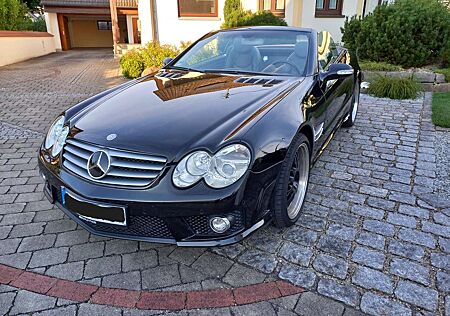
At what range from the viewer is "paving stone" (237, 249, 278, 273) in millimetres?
2293

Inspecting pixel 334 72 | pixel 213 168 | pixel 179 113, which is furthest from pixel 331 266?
pixel 334 72

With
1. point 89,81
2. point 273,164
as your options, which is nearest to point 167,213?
point 273,164

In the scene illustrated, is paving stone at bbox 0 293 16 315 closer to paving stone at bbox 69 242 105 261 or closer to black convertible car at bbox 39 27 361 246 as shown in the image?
paving stone at bbox 69 242 105 261

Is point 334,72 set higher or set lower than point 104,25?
lower

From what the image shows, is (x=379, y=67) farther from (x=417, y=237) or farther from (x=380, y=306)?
(x=380, y=306)

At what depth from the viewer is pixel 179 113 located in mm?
2389

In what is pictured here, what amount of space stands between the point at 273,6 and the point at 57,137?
1163 cm

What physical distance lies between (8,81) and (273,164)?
10.3 meters

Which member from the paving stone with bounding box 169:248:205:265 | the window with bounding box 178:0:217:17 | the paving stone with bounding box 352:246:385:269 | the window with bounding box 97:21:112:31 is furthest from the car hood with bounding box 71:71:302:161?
the window with bounding box 97:21:112:31

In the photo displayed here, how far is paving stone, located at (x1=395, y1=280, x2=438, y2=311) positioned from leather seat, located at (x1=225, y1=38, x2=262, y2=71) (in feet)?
7.26

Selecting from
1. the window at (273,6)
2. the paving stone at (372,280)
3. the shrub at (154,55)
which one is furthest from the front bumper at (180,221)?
the window at (273,6)

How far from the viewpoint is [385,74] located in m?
7.80

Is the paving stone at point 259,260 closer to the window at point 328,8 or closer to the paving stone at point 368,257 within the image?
the paving stone at point 368,257

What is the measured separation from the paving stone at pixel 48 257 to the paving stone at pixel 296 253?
1.52 meters
